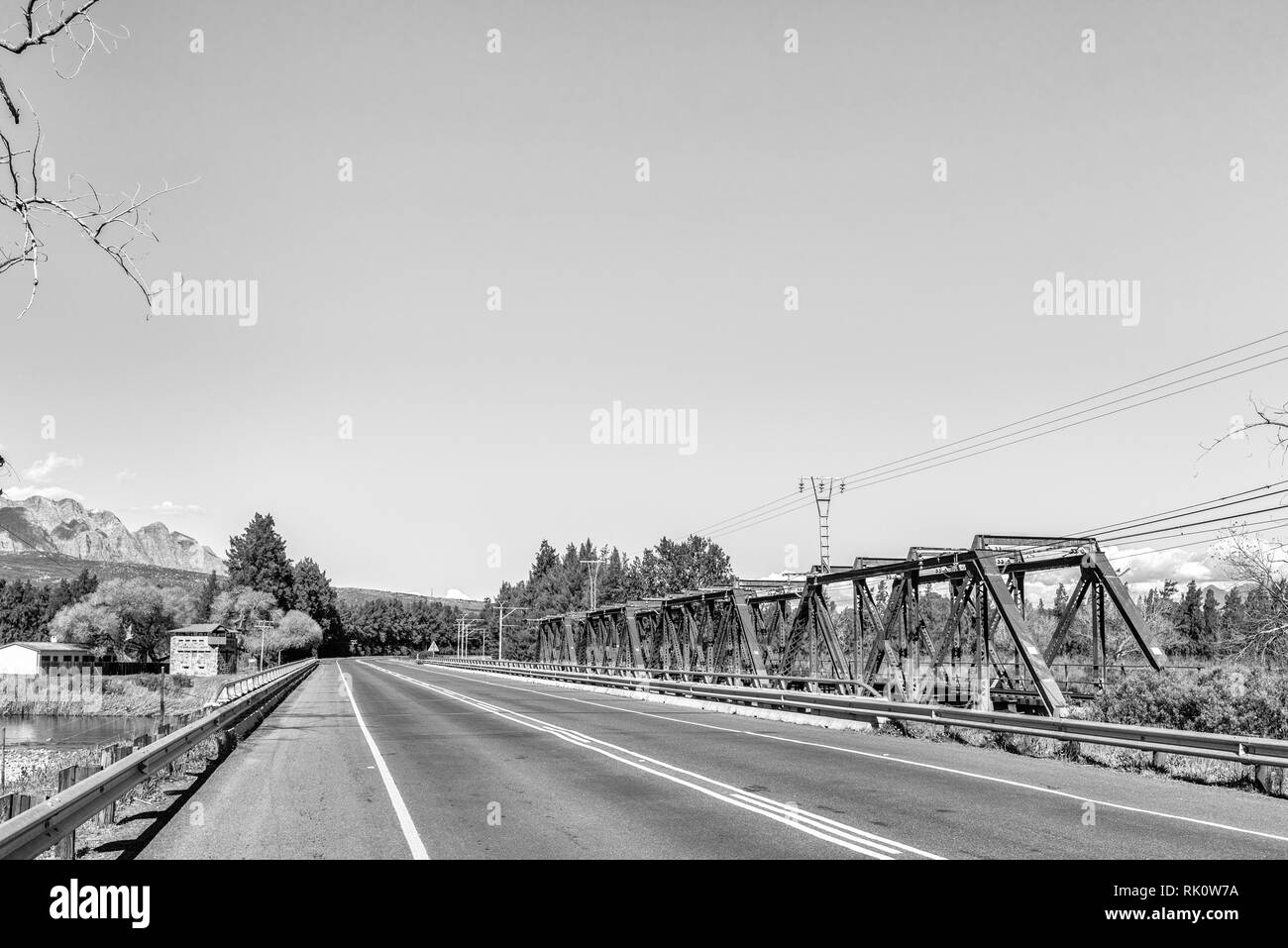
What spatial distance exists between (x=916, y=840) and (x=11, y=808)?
26.0 ft

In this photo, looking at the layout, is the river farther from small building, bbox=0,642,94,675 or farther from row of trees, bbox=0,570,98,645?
row of trees, bbox=0,570,98,645

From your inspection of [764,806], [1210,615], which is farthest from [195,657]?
[1210,615]

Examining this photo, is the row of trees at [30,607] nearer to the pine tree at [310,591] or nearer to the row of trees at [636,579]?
the pine tree at [310,591]

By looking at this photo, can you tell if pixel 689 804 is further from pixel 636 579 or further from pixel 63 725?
pixel 636 579

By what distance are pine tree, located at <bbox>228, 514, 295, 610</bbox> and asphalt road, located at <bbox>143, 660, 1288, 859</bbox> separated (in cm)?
15707

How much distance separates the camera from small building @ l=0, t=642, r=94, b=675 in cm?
10412

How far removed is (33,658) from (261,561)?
6498cm

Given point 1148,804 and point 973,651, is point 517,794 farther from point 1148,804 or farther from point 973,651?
point 973,651

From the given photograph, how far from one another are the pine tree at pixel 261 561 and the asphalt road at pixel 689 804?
157 metres

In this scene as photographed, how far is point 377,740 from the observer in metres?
21.3

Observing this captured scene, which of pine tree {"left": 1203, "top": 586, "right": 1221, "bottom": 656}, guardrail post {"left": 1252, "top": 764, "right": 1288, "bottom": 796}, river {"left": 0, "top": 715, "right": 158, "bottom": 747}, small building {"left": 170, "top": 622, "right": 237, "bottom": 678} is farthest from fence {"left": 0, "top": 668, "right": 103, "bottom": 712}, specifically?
pine tree {"left": 1203, "top": 586, "right": 1221, "bottom": 656}
